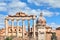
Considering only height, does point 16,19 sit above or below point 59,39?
above

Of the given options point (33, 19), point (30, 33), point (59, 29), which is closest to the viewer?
point (33, 19)

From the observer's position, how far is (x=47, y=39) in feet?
260

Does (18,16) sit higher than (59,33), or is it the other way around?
(18,16)

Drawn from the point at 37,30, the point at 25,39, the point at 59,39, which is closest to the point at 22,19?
the point at 25,39

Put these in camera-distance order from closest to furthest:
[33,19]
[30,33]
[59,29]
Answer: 1. [33,19]
2. [30,33]
3. [59,29]

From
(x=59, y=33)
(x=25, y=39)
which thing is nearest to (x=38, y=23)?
(x=59, y=33)

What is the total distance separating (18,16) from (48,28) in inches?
654

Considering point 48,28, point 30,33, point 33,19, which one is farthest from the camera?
point 48,28

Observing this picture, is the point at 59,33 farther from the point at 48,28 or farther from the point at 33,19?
the point at 33,19

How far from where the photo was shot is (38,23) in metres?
80.3

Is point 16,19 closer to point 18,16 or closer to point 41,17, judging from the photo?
point 18,16

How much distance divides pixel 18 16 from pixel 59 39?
18.1 metres

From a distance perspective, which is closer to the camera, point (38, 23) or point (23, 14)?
point (23, 14)

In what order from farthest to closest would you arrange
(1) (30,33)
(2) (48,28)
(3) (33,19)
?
(2) (48,28)
(1) (30,33)
(3) (33,19)
